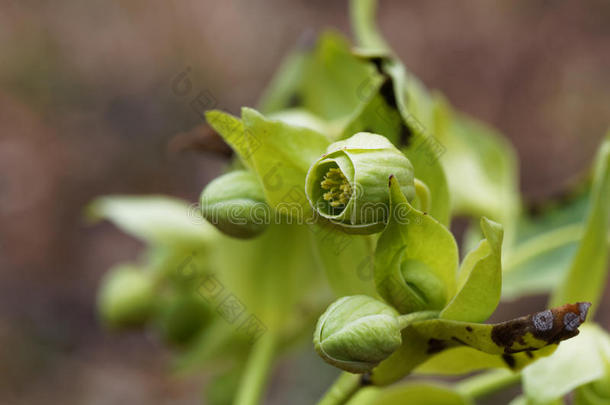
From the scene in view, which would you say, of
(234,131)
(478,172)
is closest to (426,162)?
(234,131)

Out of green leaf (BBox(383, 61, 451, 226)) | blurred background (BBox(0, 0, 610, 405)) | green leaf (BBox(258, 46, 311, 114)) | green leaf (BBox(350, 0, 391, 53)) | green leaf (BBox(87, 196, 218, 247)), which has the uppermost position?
green leaf (BBox(350, 0, 391, 53))

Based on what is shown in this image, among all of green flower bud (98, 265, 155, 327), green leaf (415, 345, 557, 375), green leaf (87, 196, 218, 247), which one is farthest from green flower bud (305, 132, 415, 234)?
green flower bud (98, 265, 155, 327)

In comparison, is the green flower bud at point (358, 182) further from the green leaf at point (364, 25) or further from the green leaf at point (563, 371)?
the green leaf at point (364, 25)

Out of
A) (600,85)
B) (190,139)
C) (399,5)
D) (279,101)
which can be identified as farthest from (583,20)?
(190,139)

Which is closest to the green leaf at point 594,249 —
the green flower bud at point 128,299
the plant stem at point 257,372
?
the plant stem at point 257,372

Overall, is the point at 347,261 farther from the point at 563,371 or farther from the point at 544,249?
the point at 544,249

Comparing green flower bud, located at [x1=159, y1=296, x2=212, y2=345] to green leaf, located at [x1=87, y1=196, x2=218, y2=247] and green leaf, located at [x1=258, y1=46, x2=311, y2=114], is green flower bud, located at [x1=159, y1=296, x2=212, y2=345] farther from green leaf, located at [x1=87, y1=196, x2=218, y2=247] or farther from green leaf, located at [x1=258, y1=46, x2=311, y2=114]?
green leaf, located at [x1=258, y1=46, x2=311, y2=114]

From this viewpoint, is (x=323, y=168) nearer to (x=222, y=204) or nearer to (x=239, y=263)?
(x=222, y=204)

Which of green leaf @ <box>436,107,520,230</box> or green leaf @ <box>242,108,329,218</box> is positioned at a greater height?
green leaf @ <box>242,108,329,218</box>
